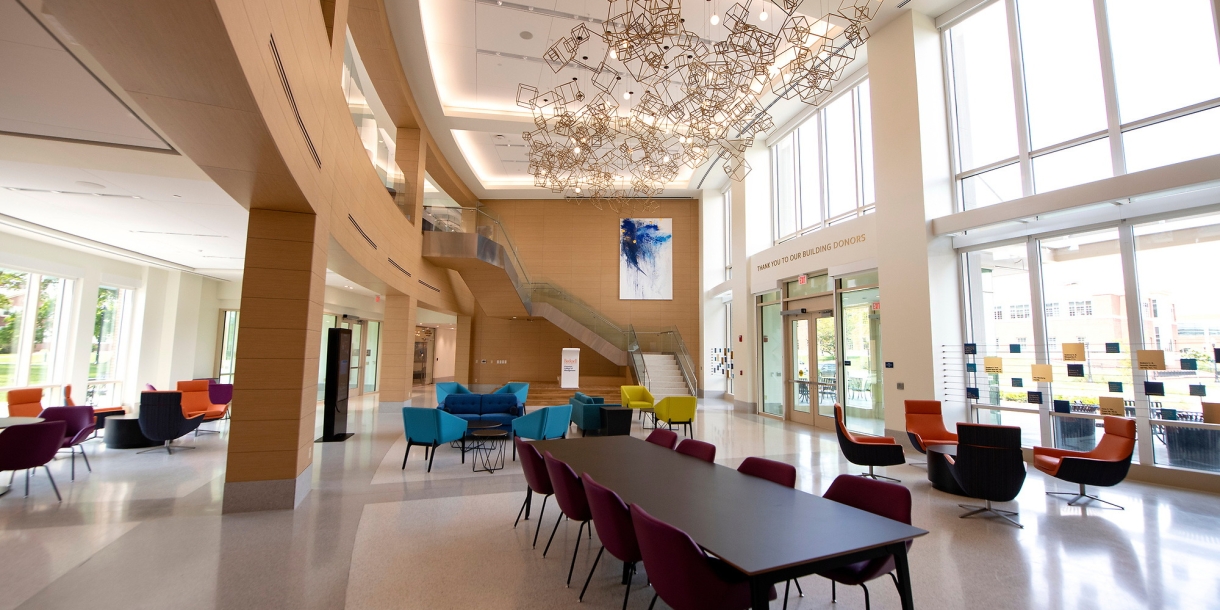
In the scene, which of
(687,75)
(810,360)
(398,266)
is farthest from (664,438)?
(398,266)

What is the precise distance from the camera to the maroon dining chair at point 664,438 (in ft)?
15.9

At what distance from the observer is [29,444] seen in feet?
17.1

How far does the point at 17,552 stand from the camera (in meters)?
3.97

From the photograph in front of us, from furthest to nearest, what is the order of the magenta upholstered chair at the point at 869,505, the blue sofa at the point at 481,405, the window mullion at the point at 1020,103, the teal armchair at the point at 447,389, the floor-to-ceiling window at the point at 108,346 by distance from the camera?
the floor-to-ceiling window at the point at 108,346
the teal armchair at the point at 447,389
the blue sofa at the point at 481,405
the window mullion at the point at 1020,103
the magenta upholstered chair at the point at 869,505

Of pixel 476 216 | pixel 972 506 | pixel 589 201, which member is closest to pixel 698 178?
pixel 589 201

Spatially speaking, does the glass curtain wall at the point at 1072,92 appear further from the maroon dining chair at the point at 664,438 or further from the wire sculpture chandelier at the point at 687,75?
the maroon dining chair at the point at 664,438

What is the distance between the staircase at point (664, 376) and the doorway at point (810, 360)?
3953mm

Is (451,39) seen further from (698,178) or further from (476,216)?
(698,178)

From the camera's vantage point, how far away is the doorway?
10.4 m

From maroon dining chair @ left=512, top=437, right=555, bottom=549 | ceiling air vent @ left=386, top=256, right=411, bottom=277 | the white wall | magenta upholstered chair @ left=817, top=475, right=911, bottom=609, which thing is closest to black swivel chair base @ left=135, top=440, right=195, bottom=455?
ceiling air vent @ left=386, top=256, right=411, bottom=277

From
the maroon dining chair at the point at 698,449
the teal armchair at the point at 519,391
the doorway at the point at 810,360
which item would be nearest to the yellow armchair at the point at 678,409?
the teal armchair at the point at 519,391

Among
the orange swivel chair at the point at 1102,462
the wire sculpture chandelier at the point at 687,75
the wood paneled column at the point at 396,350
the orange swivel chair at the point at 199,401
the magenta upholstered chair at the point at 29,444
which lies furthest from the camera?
the wood paneled column at the point at 396,350

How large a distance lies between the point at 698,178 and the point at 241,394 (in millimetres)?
13952

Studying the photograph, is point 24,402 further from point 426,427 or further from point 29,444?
point 426,427
